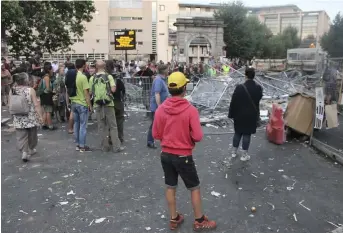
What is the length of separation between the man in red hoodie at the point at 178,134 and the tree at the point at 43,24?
1857cm

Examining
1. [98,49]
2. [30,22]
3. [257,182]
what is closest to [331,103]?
[257,182]

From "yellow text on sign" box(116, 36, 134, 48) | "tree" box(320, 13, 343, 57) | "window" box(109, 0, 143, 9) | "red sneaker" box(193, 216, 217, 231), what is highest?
"window" box(109, 0, 143, 9)

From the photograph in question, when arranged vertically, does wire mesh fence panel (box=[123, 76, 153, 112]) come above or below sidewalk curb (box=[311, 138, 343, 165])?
above

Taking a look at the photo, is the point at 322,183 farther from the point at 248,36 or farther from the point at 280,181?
the point at 248,36

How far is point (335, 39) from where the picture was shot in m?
43.1

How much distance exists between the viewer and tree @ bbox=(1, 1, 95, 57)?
68.0ft

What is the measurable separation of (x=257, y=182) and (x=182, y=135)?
2.25 meters

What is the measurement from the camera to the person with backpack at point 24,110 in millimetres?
5938

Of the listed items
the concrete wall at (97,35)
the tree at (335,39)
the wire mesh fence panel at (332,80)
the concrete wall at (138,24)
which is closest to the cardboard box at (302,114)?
the wire mesh fence panel at (332,80)

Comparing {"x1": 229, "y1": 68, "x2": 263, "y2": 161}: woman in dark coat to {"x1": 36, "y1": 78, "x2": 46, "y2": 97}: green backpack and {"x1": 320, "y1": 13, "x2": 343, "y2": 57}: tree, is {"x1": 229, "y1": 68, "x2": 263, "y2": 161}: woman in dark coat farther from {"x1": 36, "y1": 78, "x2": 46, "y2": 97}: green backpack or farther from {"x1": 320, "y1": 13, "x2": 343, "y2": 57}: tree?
{"x1": 320, "y1": 13, "x2": 343, "y2": 57}: tree

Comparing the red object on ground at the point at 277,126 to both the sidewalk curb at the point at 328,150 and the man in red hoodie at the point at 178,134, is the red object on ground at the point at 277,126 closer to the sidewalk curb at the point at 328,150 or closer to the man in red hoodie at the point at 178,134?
the sidewalk curb at the point at 328,150

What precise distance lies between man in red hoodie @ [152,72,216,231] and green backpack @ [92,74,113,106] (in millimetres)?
2999

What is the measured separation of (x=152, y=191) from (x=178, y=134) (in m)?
1.67

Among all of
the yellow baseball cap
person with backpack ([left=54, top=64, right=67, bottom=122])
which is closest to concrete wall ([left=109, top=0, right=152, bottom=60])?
person with backpack ([left=54, top=64, right=67, bottom=122])
